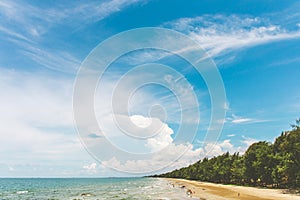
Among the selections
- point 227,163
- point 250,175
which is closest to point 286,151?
point 250,175

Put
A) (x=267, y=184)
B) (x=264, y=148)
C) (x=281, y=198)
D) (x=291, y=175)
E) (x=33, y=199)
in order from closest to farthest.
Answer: (x=281, y=198), (x=291, y=175), (x=33, y=199), (x=264, y=148), (x=267, y=184)

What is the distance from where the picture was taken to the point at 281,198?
1837 inches

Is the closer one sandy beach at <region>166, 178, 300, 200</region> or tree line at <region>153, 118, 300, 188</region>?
sandy beach at <region>166, 178, 300, 200</region>

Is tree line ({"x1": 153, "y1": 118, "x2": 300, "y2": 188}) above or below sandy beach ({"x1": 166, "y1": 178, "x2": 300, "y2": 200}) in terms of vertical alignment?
above

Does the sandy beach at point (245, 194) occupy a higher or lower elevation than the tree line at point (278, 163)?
lower

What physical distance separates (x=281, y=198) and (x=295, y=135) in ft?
58.5

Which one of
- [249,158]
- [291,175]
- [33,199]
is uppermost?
[249,158]

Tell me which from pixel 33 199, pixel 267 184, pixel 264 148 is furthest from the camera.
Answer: pixel 267 184

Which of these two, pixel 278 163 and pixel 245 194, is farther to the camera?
pixel 278 163

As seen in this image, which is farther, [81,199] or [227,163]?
[227,163]

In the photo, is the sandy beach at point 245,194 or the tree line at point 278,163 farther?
the tree line at point 278,163

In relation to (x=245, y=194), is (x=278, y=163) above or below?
above

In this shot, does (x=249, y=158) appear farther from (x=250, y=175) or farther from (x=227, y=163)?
(x=227, y=163)

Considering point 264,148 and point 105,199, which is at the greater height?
point 264,148
